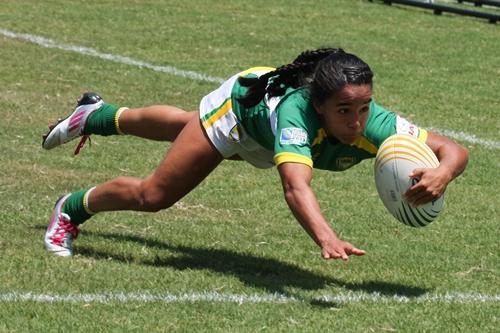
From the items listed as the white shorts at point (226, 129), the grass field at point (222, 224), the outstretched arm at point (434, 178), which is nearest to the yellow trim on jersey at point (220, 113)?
the white shorts at point (226, 129)

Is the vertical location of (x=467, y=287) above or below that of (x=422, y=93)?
above

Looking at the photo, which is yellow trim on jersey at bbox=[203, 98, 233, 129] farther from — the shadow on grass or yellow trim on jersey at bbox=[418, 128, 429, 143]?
yellow trim on jersey at bbox=[418, 128, 429, 143]

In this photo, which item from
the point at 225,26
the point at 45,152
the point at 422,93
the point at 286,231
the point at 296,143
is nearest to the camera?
the point at 296,143

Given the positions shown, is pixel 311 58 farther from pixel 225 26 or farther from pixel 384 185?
pixel 225 26

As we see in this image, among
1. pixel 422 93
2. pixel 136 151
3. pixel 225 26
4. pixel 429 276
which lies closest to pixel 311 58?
pixel 429 276

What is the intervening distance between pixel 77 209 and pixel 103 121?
0.77 meters

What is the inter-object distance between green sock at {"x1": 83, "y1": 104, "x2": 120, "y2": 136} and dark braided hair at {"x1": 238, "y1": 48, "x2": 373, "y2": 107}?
3.92ft

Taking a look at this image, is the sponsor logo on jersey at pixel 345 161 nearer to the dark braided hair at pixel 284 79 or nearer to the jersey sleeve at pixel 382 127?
the jersey sleeve at pixel 382 127

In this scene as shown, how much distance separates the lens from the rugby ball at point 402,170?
20.8ft

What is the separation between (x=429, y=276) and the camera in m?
7.03

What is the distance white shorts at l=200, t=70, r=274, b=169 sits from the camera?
22.4ft

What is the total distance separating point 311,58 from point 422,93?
6757 millimetres

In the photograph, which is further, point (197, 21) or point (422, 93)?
point (197, 21)

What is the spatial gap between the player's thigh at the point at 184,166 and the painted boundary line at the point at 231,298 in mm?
782
